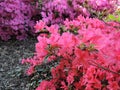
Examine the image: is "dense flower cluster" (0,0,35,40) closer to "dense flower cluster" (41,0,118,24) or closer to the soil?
the soil

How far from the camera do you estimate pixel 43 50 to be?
95.6 inches

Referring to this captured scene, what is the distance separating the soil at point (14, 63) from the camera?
139 inches

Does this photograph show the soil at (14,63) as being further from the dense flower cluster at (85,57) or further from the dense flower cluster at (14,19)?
the dense flower cluster at (85,57)

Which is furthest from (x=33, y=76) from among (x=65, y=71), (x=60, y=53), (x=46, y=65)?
(x=60, y=53)

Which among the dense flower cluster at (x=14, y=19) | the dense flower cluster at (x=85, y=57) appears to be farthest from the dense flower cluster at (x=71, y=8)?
the dense flower cluster at (x=85, y=57)

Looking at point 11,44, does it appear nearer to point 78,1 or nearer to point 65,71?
point 78,1

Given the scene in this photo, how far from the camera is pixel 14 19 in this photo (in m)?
4.71

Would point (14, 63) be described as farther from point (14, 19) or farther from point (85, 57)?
point (85, 57)

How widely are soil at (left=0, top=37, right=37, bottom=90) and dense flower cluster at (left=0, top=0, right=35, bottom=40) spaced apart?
0.12 meters

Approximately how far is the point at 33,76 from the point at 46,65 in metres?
0.19

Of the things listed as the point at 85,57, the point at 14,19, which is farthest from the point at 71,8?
the point at 85,57

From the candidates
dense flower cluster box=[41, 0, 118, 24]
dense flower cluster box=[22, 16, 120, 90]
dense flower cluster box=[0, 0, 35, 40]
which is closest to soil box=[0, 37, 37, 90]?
dense flower cluster box=[0, 0, 35, 40]

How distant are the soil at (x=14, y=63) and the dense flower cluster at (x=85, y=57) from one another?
776 mm

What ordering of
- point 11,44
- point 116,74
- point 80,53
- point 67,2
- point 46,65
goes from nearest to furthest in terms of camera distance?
point 80,53 < point 116,74 < point 46,65 < point 11,44 < point 67,2
